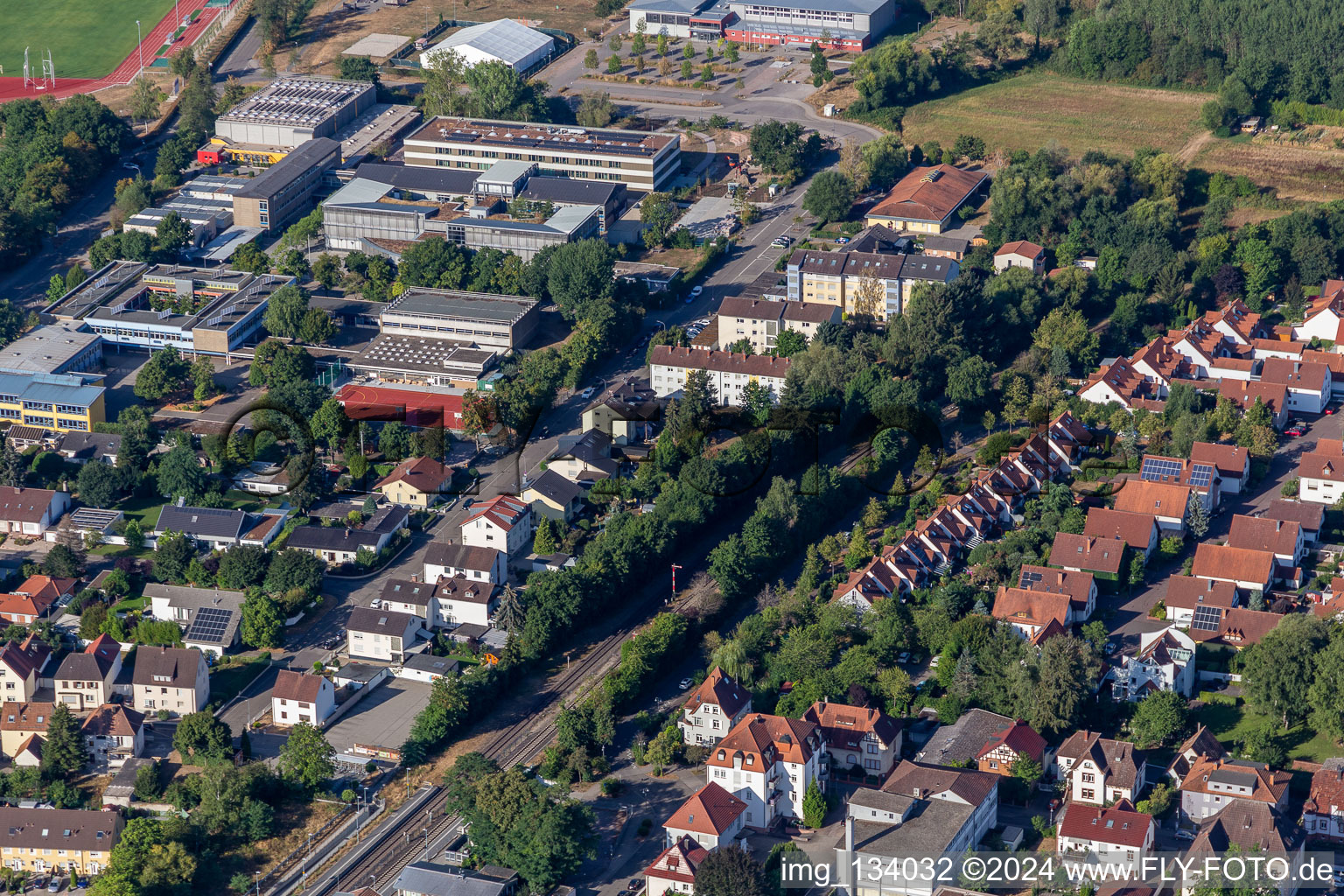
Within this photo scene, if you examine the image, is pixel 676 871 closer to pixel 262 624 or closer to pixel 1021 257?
pixel 262 624

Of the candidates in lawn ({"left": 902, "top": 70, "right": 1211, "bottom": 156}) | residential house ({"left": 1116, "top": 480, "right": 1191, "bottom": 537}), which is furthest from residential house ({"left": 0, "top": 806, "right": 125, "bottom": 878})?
lawn ({"left": 902, "top": 70, "right": 1211, "bottom": 156})

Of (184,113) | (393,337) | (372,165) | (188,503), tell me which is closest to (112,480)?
(188,503)

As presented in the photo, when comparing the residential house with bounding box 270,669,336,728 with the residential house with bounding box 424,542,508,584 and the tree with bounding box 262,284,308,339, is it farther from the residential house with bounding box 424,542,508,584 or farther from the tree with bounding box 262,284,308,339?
the tree with bounding box 262,284,308,339

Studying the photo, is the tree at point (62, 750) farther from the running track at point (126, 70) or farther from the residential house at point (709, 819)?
the running track at point (126, 70)

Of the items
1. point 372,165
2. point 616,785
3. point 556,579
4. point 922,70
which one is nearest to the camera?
point 616,785

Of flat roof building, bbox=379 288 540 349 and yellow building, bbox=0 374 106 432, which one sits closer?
yellow building, bbox=0 374 106 432

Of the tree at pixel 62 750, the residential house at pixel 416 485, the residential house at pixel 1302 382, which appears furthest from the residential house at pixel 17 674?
the residential house at pixel 1302 382

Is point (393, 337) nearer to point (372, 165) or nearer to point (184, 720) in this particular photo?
point (372, 165)
